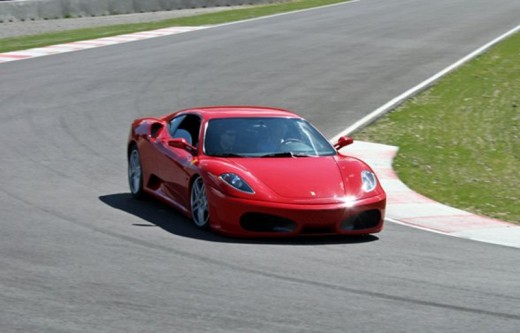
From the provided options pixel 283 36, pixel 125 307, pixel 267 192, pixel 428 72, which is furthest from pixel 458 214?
pixel 283 36

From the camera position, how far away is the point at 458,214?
13.2m

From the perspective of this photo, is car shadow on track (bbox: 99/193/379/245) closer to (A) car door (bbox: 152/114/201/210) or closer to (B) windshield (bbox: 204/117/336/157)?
Result: (A) car door (bbox: 152/114/201/210)

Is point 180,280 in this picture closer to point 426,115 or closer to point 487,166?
point 487,166

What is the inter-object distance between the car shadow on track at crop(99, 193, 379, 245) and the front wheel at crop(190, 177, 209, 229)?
0.26 ft

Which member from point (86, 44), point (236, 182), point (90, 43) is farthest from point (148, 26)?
point (236, 182)

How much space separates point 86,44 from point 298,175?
1952cm

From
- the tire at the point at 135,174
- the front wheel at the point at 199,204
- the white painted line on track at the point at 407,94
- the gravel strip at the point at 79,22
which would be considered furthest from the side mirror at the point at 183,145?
the gravel strip at the point at 79,22

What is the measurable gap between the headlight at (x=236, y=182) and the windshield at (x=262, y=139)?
692 millimetres

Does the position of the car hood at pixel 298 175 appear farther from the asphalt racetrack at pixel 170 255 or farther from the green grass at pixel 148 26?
the green grass at pixel 148 26

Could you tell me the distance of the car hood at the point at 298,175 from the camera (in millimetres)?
11352

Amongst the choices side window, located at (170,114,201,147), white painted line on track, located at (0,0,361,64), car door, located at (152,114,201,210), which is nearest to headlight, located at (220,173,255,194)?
car door, located at (152,114,201,210)

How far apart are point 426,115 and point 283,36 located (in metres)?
11.7

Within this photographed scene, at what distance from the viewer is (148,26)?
3550 centimetres

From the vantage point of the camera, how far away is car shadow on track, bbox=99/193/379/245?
36.4ft
